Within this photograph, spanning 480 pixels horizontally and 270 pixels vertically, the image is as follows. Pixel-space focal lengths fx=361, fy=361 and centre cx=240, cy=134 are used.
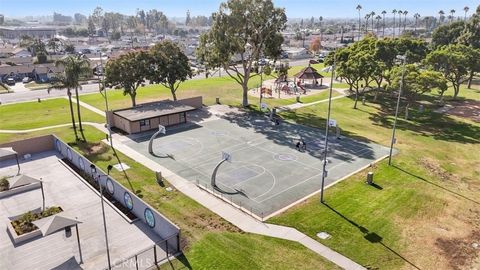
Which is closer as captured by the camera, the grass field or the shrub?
the shrub

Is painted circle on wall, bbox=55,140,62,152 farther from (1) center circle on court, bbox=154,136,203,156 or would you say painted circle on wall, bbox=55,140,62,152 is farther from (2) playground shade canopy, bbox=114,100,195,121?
(1) center circle on court, bbox=154,136,203,156

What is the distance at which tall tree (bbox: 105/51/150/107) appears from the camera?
56.9 m

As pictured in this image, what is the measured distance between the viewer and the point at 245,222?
2977 centimetres

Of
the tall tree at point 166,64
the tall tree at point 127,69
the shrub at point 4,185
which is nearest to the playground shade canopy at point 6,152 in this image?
the shrub at point 4,185

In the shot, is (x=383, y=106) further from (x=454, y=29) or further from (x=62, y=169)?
(x=454, y=29)

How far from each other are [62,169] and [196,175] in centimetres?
1507

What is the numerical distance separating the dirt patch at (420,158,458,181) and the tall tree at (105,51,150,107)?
141ft

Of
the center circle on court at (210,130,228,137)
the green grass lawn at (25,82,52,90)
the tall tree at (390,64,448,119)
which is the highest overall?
the tall tree at (390,64,448,119)

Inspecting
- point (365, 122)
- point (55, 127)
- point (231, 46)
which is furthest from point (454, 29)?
point (55, 127)

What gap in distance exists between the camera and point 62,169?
39.8 m

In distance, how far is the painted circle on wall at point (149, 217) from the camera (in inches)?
1096

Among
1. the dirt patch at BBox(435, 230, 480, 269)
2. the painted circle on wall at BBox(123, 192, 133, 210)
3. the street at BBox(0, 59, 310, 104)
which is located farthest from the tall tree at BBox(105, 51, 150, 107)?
the dirt patch at BBox(435, 230, 480, 269)

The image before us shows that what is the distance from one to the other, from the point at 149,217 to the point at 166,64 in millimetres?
38315

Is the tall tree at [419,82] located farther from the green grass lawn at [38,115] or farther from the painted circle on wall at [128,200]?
the green grass lawn at [38,115]
